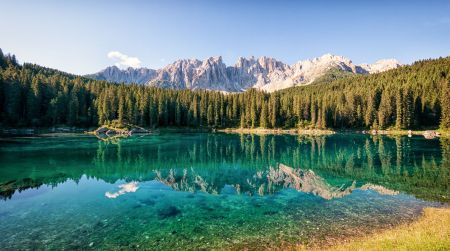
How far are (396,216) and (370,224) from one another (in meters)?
3.30

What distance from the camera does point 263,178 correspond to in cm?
3828

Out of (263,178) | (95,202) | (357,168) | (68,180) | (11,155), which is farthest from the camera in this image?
(11,155)

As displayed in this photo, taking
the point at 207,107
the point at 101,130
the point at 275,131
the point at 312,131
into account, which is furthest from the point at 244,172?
the point at 207,107

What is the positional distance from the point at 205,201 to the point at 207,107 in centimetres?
13048

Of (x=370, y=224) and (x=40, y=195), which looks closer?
(x=370, y=224)

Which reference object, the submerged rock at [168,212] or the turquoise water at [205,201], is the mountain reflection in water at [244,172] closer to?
the turquoise water at [205,201]

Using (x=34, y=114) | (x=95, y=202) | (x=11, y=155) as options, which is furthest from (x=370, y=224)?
(x=34, y=114)

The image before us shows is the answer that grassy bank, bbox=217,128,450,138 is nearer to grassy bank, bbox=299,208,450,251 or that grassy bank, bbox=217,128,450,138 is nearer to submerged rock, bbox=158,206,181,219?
grassy bank, bbox=299,208,450,251

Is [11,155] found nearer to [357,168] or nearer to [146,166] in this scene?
[146,166]

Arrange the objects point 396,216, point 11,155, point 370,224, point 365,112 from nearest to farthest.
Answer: point 370,224
point 396,216
point 11,155
point 365,112

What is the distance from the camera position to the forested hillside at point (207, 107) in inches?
4718

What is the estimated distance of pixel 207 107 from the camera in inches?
6152

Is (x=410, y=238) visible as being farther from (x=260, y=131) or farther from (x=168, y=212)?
(x=260, y=131)

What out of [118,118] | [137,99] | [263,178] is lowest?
[263,178]
